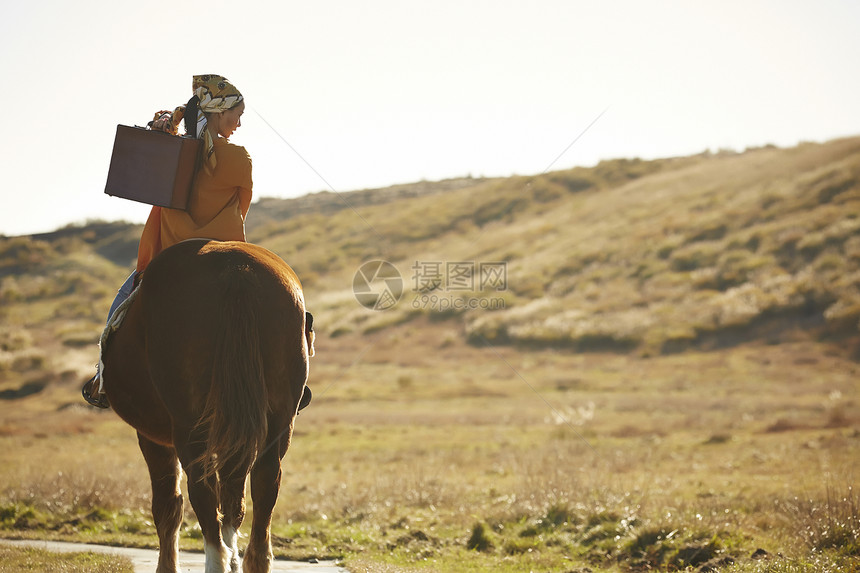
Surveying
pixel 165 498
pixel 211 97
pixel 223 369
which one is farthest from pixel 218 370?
pixel 211 97

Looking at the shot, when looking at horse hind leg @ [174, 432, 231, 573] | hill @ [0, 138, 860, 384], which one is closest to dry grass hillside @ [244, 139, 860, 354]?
hill @ [0, 138, 860, 384]

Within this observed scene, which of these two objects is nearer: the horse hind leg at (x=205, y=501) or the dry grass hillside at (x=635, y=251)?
the horse hind leg at (x=205, y=501)

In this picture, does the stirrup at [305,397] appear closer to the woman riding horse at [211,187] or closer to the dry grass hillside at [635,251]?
the woman riding horse at [211,187]

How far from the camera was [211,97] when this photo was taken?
5.86 metres

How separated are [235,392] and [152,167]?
200 cm

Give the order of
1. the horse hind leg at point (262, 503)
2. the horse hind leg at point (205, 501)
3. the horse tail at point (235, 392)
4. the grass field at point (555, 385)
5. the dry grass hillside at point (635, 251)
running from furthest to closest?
the dry grass hillside at point (635, 251)
the grass field at point (555, 385)
the horse hind leg at point (262, 503)
the horse hind leg at point (205, 501)
the horse tail at point (235, 392)

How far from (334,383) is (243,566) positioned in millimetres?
29537

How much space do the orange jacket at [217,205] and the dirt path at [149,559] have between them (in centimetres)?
290

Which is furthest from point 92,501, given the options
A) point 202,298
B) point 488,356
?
point 488,356

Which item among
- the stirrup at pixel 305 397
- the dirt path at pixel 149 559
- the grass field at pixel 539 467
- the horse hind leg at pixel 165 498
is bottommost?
the grass field at pixel 539 467

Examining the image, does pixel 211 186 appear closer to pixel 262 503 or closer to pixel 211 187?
pixel 211 187

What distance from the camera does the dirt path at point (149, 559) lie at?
7102 mm

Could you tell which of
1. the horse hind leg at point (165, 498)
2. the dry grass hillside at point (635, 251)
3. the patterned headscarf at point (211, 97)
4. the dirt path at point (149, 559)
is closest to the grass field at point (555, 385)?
the dry grass hillside at point (635, 251)

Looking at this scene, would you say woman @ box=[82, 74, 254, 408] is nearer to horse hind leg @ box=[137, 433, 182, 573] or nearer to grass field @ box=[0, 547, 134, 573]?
horse hind leg @ box=[137, 433, 182, 573]
